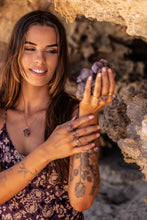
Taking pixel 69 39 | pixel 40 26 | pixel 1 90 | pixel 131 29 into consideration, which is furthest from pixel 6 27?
pixel 131 29

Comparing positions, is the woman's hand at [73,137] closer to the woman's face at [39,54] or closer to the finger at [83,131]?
the finger at [83,131]

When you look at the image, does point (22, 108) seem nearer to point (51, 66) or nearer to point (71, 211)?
point (51, 66)

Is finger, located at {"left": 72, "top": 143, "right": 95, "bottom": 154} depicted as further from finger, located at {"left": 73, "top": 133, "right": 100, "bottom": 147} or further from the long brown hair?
the long brown hair

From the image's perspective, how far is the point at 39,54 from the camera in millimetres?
1321

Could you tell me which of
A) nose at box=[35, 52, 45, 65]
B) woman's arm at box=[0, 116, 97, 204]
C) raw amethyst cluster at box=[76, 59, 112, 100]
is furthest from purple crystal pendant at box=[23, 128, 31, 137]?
raw amethyst cluster at box=[76, 59, 112, 100]

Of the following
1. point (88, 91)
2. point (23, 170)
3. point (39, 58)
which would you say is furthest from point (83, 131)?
point (39, 58)

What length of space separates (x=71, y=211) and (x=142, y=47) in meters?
1.34

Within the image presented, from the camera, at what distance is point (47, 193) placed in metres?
1.36

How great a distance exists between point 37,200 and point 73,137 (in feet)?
1.38

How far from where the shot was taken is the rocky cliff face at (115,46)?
1141 millimetres

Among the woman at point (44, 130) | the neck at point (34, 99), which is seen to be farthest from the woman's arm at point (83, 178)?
the neck at point (34, 99)

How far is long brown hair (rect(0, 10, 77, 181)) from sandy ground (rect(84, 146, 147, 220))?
0.64 metres

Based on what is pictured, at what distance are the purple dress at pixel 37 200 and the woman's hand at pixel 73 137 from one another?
248 mm

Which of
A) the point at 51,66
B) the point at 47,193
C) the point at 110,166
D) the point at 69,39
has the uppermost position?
the point at 69,39
